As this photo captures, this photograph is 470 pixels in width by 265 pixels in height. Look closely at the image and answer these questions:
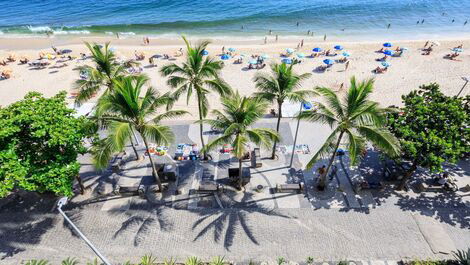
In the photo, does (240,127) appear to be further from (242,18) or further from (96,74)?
(242,18)

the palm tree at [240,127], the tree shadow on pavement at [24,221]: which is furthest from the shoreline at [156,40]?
A: the tree shadow on pavement at [24,221]

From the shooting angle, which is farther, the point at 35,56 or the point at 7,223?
the point at 35,56

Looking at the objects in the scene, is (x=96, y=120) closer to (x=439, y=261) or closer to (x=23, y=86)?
(x=439, y=261)

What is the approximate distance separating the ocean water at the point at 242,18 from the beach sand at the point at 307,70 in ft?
27.8

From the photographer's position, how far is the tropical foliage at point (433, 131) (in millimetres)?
13867

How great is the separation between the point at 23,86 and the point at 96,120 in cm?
2561

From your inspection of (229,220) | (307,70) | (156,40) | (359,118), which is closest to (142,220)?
(229,220)

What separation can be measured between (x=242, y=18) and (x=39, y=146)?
174ft

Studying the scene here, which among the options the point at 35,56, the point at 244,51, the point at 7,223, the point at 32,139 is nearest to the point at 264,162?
the point at 32,139

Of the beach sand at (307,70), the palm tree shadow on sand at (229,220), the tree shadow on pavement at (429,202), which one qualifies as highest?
the beach sand at (307,70)

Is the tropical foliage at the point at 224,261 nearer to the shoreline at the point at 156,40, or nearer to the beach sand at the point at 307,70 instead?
the beach sand at the point at 307,70

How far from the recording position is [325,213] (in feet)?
50.4

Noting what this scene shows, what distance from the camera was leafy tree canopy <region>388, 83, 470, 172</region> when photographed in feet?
45.5

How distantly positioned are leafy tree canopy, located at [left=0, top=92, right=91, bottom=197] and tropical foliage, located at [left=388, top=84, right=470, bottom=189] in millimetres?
18046
